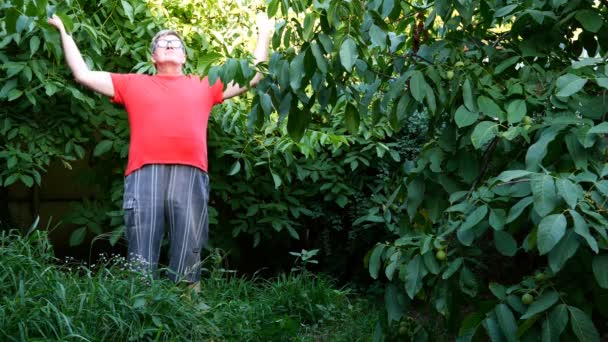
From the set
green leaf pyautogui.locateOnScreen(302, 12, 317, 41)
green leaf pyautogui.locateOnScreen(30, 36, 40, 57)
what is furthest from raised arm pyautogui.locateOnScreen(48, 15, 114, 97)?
green leaf pyautogui.locateOnScreen(302, 12, 317, 41)

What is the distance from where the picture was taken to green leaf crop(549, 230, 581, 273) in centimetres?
209

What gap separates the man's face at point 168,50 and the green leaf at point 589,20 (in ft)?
7.90

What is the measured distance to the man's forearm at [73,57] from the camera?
14.6ft

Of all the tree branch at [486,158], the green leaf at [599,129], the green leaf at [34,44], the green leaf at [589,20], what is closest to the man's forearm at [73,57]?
the green leaf at [34,44]

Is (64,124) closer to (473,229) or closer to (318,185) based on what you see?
(318,185)

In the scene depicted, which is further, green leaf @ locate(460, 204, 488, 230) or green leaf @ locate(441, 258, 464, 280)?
green leaf @ locate(441, 258, 464, 280)

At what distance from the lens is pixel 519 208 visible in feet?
7.30

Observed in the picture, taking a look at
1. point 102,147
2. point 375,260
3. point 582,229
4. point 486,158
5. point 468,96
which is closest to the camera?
point 582,229

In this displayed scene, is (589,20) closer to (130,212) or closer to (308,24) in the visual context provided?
(308,24)

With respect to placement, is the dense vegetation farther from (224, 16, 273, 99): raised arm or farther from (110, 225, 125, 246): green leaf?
(224, 16, 273, 99): raised arm

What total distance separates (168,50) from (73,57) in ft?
1.68

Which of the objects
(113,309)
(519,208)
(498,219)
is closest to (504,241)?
(498,219)

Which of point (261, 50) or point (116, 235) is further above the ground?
point (261, 50)

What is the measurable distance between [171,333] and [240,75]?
50.1 inches
